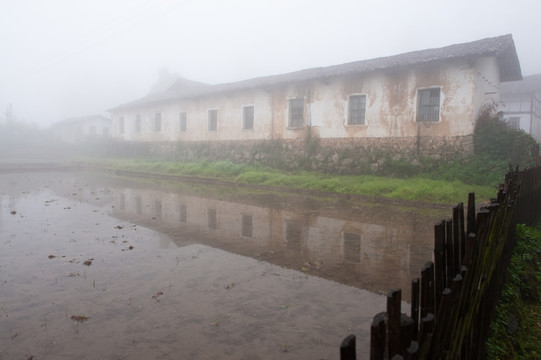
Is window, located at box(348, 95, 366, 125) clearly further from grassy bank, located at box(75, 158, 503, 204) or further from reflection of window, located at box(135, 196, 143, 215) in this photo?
reflection of window, located at box(135, 196, 143, 215)

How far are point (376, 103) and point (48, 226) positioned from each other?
13.0m

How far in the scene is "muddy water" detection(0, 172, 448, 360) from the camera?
288 cm

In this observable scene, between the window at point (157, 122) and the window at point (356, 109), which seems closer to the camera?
the window at point (356, 109)

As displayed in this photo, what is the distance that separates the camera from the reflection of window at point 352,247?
5120 millimetres

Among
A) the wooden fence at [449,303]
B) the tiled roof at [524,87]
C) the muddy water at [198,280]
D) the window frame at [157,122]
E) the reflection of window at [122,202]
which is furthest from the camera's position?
the window frame at [157,122]

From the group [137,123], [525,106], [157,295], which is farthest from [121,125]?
[157,295]

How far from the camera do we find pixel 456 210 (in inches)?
97.2

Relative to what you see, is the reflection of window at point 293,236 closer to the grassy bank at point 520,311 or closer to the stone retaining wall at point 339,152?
the grassy bank at point 520,311

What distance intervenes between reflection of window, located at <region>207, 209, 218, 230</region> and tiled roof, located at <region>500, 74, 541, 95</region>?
996 inches

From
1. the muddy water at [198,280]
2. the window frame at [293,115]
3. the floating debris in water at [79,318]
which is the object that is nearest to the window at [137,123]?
the window frame at [293,115]

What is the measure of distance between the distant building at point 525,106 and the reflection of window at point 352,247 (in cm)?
2319

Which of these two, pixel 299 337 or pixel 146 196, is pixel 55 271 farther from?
pixel 146 196

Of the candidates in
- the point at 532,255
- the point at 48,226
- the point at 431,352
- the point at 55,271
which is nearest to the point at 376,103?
the point at 532,255

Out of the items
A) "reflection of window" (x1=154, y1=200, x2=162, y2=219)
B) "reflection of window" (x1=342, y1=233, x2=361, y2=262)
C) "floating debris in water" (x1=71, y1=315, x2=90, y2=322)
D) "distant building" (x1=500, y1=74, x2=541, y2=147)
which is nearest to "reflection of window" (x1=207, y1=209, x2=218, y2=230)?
"reflection of window" (x1=154, y1=200, x2=162, y2=219)
